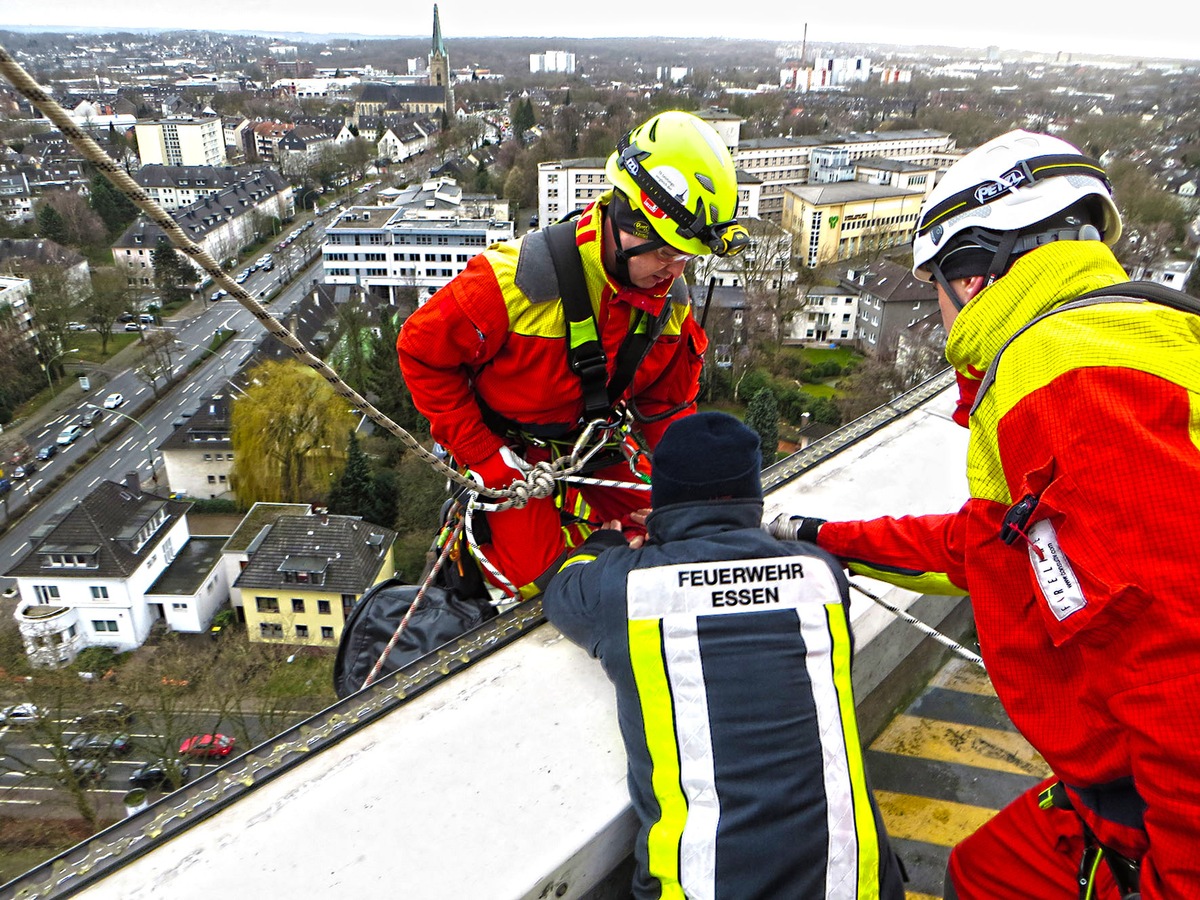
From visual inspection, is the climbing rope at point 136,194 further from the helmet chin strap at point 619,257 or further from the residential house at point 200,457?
the residential house at point 200,457

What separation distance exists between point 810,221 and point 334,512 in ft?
91.0

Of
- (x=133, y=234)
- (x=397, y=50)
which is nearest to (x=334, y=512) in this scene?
(x=133, y=234)

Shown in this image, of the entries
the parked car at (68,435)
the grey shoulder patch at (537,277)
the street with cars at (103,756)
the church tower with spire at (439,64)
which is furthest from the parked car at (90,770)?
the church tower with spire at (439,64)

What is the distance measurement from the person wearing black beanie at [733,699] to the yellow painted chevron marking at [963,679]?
96 centimetres

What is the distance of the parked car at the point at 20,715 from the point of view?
36.6 feet

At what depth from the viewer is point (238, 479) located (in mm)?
19797

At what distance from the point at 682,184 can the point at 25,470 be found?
80.1ft

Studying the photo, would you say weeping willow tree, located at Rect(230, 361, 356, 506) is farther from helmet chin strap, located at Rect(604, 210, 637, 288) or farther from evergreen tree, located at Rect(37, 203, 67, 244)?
evergreen tree, located at Rect(37, 203, 67, 244)

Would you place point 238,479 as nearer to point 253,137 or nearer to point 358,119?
point 253,137

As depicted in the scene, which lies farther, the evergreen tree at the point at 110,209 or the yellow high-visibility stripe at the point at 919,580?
the evergreen tree at the point at 110,209

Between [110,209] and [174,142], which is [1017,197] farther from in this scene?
[174,142]

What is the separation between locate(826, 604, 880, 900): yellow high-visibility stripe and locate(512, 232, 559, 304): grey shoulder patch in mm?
1224

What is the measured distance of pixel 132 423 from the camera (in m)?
24.8

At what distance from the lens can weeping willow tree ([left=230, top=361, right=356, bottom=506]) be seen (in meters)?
18.8
